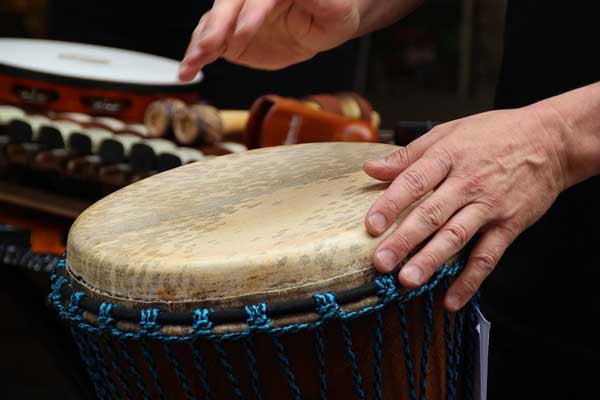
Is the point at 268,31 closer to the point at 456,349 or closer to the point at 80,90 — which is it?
the point at 456,349

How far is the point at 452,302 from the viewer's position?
3.21 feet

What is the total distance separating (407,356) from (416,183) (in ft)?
0.69

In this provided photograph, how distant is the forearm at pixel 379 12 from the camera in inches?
56.9

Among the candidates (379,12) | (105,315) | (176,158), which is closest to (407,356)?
(105,315)

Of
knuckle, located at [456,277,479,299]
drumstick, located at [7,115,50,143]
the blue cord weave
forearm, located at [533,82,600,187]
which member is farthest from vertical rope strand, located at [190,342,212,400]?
drumstick, located at [7,115,50,143]

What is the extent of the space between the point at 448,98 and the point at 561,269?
Answer: 3.74 metres

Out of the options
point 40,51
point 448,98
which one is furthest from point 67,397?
point 448,98

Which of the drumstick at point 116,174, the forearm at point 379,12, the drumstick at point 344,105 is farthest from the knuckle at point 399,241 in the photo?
the drumstick at point 344,105

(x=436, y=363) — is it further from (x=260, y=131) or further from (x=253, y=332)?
(x=260, y=131)

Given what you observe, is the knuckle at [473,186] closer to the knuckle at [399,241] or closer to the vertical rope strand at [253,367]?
the knuckle at [399,241]

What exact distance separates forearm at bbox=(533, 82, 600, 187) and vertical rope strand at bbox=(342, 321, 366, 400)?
0.33m

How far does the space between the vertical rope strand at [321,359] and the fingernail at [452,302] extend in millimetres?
158

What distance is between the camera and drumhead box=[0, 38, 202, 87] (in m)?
2.28

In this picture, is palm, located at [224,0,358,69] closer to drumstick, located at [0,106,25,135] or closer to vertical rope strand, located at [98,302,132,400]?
vertical rope strand, located at [98,302,132,400]
